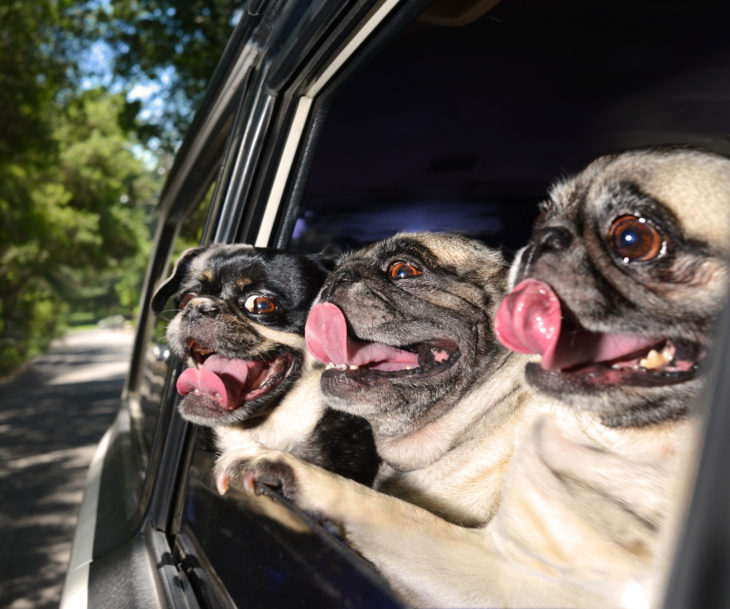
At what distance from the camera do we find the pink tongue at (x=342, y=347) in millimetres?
1843

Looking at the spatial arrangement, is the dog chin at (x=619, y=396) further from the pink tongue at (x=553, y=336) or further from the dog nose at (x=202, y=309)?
the dog nose at (x=202, y=309)

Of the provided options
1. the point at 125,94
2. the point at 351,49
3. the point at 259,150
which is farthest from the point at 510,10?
the point at 125,94

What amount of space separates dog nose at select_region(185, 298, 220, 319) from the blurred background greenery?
4152 mm

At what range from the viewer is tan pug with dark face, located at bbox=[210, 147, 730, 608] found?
0.99 meters

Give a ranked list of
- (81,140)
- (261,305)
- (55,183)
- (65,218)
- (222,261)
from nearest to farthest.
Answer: (261,305) → (222,261) → (65,218) → (55,183) → (81,140)

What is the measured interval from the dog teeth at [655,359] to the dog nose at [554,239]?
227 millimetres

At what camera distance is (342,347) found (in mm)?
1850

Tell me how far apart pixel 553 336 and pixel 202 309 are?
1382 millimetres

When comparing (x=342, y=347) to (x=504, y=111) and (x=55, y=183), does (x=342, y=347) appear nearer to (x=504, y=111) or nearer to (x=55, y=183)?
(x=504, y=111)

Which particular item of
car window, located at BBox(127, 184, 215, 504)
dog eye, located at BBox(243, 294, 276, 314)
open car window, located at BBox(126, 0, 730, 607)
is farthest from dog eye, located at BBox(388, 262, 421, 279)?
car window, located at BBox(127, 184, 215, 504)

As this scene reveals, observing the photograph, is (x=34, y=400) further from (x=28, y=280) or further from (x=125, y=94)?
(x=28, y=280)

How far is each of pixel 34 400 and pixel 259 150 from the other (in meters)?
17.2

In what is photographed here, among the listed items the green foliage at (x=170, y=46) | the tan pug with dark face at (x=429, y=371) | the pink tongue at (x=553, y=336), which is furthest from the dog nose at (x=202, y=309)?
the green foliage at (x=170, y=46)

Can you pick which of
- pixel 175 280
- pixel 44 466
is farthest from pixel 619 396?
pixel 44 466
